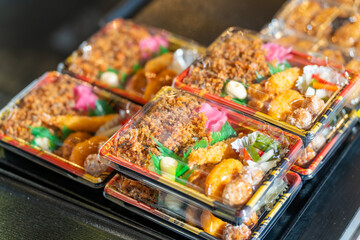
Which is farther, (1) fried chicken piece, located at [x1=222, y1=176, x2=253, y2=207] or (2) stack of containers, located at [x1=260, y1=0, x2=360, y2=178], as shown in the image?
(2) stack of containers, located at [x1=260, y1=0, x2=360, y2=178]

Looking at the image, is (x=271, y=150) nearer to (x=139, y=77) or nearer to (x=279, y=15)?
(x=139, y=77)

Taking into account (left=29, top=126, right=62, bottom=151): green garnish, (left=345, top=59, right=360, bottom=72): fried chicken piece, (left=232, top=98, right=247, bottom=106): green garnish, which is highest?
(left=345, top=59, right=360, bottom=72): fried chicken piece

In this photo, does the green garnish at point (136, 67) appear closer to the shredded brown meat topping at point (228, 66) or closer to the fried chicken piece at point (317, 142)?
the shredded brown meat topping at point (228, 66)

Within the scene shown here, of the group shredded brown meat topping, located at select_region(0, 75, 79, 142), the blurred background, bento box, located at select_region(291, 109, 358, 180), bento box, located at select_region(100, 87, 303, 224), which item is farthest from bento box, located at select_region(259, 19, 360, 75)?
shredded brown meat topping, located at select_region(0, 75, 79, 142)

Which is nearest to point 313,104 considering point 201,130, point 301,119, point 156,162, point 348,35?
point 301,119

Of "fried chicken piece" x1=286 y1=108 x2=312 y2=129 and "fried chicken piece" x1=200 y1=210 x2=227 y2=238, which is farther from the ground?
"fried chicken piece" x1=286 y1=108 x2=312 y2=129

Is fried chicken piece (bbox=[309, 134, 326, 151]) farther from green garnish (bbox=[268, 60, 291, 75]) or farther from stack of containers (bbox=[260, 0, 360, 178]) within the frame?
stack of containers (bbox=[260, 0, 360, 178])

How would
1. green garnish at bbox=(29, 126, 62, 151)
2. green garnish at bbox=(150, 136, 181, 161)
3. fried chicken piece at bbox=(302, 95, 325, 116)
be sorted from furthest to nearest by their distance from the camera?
green garnish at bbox=(29, 126, 62, 151), fried chicken piece at bbox=(302, 95, 325, 116), green garnish at bbox=(150, 136, 181, 161)

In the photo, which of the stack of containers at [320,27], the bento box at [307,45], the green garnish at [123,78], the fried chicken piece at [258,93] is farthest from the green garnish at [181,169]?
the stack of containers at [320,27]
